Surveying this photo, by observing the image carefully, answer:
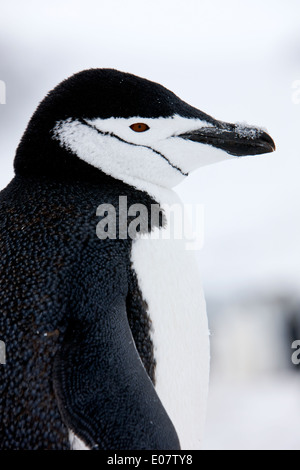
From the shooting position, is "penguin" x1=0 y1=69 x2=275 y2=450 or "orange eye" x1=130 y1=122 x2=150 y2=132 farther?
"orange eye" x1=130 y1=122 x2=150 y2=132

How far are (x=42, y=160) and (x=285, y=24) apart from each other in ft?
108

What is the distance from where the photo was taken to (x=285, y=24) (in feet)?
104

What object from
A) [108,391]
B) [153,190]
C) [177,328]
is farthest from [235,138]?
[108,391]

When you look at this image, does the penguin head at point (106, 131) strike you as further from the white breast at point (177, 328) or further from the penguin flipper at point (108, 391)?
the penguin flipper at point (108, 391)

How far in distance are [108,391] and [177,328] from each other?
22 centimetres

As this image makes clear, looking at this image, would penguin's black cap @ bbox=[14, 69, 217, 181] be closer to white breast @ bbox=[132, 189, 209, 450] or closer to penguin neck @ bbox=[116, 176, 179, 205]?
penguin neck @ bbox=[116, 176, 179, 205]

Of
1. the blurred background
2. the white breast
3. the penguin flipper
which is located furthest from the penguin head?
the blurred background

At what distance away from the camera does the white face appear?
1.05 m

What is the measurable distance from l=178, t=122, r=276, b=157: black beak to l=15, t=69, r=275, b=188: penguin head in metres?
0.03

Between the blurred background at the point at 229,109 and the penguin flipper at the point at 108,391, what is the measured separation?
4.02 metres

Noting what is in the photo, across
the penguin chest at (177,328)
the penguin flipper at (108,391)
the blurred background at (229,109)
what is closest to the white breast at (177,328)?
the penguin chest at (177,328)

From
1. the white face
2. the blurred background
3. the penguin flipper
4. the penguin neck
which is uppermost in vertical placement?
the blurred background

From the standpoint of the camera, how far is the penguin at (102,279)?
86 centimetres

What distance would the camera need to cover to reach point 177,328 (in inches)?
40.8
